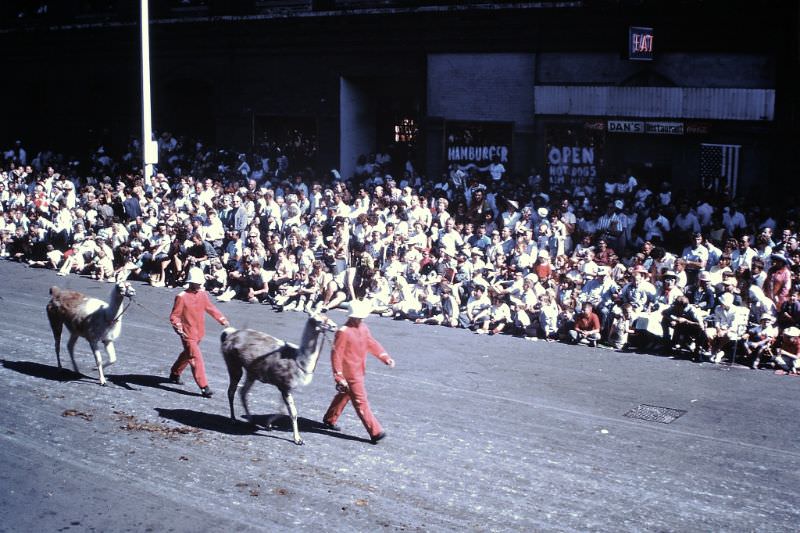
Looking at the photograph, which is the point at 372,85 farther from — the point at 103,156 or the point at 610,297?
the point at 610,297

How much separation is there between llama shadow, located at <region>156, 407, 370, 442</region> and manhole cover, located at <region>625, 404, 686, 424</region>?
3964mm

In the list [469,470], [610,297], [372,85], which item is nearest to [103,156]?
[372,85]

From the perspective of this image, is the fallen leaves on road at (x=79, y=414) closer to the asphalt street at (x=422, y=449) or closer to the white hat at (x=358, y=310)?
the asphalt street at (x=422, y=449)

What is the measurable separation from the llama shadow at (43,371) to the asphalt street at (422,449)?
49 millimetres

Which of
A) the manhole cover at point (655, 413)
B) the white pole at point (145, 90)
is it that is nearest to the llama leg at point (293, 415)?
the manhole cover at point (655, 413)

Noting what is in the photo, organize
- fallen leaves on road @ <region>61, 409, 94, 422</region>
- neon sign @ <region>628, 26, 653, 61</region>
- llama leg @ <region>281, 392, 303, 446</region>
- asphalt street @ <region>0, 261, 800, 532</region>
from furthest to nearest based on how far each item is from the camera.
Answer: neon sign @ <region>628, 26, 653, 61</region> < fallen leaves on road @ <region>61, 409, 94, 422</region> < llama leg @ <region>281, 392, 303, 446</region> < asphalt street @ <region>0, 261, 800, 532</region>

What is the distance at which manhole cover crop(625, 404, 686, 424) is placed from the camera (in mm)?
12188

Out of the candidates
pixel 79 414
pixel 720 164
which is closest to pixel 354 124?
pixel 720 164

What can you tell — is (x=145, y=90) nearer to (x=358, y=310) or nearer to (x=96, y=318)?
(x=96, y=318)

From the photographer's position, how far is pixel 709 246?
17438 millimetres

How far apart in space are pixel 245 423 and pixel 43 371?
4174 mm

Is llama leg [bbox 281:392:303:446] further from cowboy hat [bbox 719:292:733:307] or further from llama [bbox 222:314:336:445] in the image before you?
cowboy hat [bbox 719:292:733:307]

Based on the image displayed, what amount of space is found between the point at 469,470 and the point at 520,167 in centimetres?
1672

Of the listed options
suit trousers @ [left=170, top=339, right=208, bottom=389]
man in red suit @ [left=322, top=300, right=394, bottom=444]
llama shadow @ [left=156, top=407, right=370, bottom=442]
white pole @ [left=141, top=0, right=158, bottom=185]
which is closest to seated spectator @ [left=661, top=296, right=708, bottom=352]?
man in red suit @ [left=322, top=300, right=394, bottom=444]
